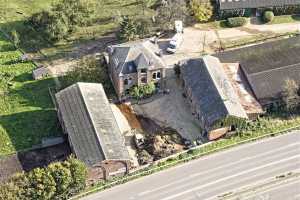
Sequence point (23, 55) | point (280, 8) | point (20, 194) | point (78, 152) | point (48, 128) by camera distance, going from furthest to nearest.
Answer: point (280, 8)
point (23, 55)
point (48, 128)
point (78, 152)
point (20, 194)

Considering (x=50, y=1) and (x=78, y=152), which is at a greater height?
(x=50, y=1)

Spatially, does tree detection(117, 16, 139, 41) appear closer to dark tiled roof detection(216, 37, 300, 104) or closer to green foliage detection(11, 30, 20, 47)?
dark tiled roof detection(216, 37, 300, 104)

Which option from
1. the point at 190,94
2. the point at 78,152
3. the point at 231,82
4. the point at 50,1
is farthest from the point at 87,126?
the point at 50,1

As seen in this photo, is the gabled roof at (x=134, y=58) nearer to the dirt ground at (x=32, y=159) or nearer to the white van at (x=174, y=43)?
the white van at (x=174, y=43)

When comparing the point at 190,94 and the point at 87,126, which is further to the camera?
the point at 190,94

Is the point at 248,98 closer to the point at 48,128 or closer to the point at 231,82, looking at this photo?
A: the point at 231,82

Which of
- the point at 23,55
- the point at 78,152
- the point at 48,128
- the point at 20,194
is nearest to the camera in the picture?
the point at 20,194

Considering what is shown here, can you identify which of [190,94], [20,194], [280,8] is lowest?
[20,194]
